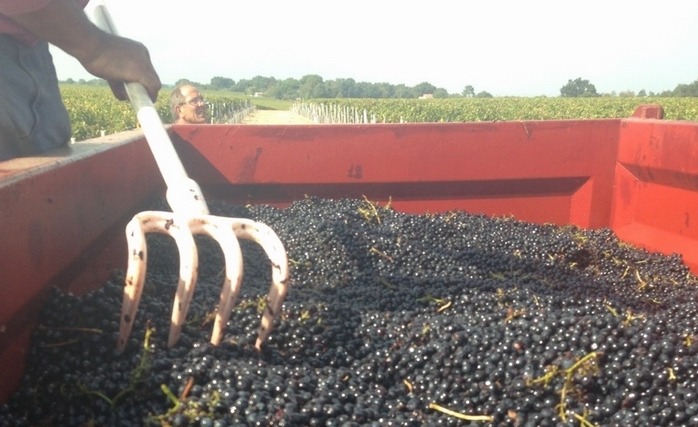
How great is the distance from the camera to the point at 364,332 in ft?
5.60

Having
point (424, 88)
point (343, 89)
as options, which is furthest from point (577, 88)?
point (343, 89)

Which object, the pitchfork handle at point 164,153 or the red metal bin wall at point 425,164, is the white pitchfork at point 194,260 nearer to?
the pitchfork handle at point 164,153

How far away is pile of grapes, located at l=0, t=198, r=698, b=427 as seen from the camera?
1.26m

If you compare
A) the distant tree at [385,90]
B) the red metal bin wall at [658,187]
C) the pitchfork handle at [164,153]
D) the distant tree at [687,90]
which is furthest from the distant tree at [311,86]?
the pitchfork handle at [164,153]

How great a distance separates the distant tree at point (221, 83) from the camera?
309ft

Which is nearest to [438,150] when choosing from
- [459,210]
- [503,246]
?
[459,210]

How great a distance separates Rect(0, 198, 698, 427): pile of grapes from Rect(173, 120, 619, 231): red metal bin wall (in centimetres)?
79

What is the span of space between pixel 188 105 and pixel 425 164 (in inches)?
95.5

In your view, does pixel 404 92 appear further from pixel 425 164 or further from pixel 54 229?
pixel 54 229

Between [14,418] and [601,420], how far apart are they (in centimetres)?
124

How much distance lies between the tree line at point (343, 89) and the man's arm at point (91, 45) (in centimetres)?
7203

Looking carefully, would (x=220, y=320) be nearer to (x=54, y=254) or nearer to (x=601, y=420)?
(x=54, y=254)

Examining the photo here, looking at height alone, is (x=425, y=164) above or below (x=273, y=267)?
above

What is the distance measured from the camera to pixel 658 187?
2635 mm
